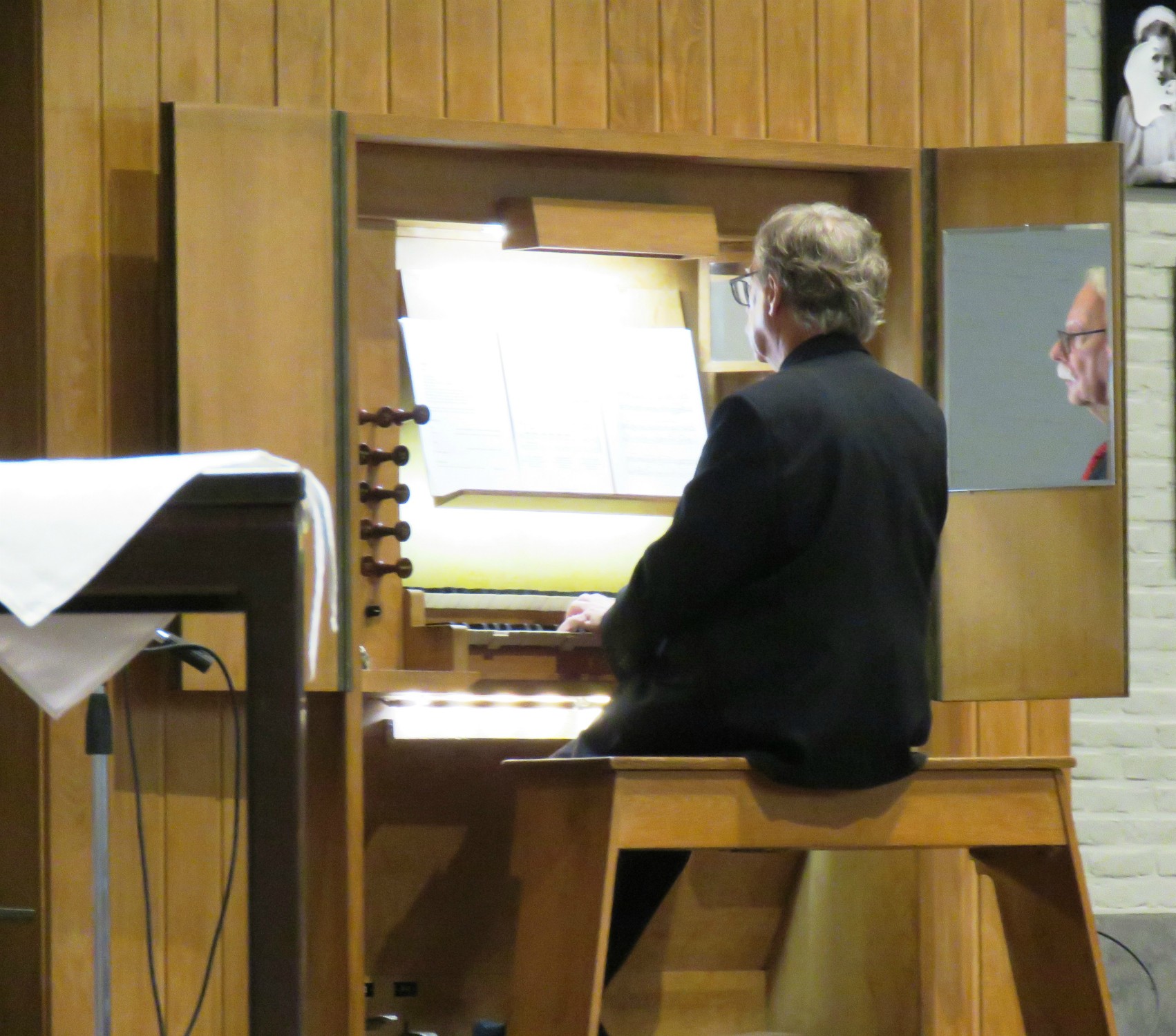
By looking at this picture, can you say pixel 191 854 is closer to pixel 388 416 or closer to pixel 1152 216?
pixel 388 416

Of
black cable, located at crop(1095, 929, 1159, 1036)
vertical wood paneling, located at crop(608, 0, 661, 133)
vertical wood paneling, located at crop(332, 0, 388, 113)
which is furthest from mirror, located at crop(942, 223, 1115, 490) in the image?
black cable, located at crop(1095, 929, 1159, 1036)

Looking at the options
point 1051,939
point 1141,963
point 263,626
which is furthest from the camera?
point 1141,963

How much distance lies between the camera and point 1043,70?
3967 millimetres

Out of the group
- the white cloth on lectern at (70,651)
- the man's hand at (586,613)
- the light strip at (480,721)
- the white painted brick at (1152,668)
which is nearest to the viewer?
the white cloth on lectern at (70,651)

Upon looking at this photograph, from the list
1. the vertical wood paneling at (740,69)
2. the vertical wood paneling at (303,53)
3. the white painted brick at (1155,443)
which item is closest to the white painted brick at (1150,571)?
the white painted brick at (1155,443)

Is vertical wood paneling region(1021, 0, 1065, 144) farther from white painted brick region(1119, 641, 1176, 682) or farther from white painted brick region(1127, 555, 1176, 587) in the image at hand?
white painted brick region(1119, 641, 1176, 682)

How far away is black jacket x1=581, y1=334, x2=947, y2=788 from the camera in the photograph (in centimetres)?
260

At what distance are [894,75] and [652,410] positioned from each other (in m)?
0.91

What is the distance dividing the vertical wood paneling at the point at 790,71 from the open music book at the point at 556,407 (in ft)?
1.66

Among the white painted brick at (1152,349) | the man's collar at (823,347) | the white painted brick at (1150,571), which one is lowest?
the white painted brick at (1150,571)

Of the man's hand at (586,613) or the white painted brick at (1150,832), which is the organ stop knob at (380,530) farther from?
the white painted brick at (1150,832)

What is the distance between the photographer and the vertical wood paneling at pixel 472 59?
12.1ft

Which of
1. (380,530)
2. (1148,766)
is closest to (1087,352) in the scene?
(1148,766)

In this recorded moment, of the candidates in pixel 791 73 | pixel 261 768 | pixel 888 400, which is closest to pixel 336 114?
pixel 791 73
